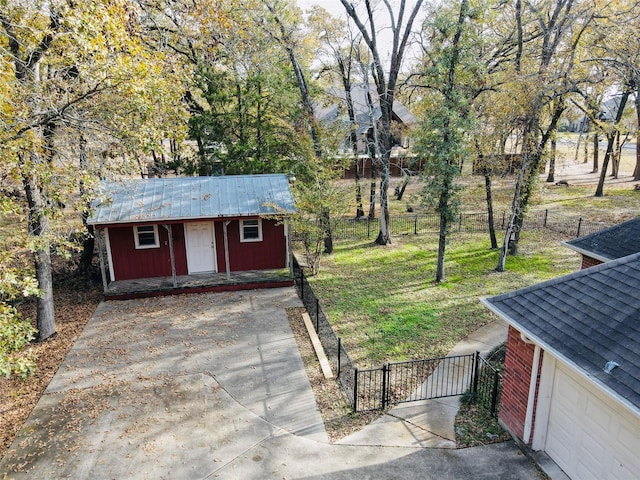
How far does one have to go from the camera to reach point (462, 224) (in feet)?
80.9

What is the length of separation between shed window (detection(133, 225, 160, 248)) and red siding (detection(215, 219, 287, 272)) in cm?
212

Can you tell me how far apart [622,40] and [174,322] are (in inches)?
723

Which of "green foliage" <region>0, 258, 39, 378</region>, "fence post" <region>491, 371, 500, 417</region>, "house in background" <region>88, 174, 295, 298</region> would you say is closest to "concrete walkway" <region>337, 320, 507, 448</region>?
"fence post" <region>491, 371, 500, 417</region>

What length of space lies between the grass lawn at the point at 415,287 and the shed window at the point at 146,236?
5.85 m

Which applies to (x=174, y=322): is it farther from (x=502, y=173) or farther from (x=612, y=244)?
(x=502, y=173)

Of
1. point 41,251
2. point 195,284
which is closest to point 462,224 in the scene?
point 195,284

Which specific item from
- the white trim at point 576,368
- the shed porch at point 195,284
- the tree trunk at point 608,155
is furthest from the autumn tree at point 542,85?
the tree trunk at point 608,155

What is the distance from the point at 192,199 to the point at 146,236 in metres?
2.12

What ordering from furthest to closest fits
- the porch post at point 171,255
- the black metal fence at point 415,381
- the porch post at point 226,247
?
the porch post at point 226,247 → the porch post at point 171,255 → the black metal fence at point 415,381

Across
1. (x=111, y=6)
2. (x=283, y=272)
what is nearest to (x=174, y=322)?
(x=283, y=272)

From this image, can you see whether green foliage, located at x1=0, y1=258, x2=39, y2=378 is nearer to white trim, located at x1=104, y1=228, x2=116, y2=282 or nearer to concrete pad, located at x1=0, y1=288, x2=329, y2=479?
concrete pad, located at x1=0, y1=288, x2=329, y2=479

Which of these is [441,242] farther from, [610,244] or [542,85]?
[542,85]

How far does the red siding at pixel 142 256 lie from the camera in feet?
51.0

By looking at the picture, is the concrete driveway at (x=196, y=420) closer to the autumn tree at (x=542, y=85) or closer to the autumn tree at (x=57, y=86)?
the autumn tree at (x=57, y=86)
